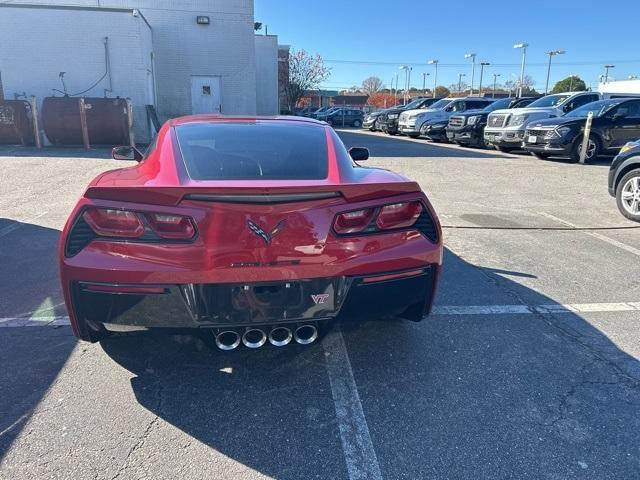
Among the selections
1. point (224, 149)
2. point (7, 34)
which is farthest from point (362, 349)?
point (7, 34)

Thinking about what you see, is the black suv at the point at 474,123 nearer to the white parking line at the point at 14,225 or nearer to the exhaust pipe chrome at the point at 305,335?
the white parking line at the point at 14,225

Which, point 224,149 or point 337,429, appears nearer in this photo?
point 337,429

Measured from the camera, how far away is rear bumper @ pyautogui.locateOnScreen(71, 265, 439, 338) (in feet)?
7.83

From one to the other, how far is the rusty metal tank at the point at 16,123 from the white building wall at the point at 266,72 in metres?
15.2

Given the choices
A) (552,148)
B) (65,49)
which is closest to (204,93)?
(65,49)

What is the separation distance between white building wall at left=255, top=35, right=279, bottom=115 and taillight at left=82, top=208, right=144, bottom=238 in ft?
91.9

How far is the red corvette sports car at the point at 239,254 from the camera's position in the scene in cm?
237

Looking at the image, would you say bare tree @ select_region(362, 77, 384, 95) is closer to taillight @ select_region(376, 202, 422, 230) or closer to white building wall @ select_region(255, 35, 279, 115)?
white building wall @ select_region(255, 35, 279, 115)

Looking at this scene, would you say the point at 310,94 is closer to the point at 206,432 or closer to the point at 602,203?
the point at 602,203

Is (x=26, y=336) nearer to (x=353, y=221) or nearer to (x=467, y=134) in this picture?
(x=353, y=221)

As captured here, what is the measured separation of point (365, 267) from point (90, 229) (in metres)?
1.45

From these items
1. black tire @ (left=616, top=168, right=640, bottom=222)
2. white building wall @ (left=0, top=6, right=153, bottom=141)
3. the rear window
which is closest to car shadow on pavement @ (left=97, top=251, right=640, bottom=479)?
the rear window

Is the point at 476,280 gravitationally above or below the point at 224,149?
below

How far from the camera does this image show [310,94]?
56688 mm
